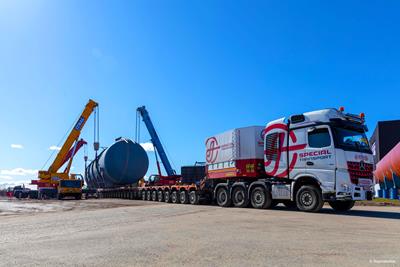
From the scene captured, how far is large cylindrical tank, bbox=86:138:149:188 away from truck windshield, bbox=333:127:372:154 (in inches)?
837

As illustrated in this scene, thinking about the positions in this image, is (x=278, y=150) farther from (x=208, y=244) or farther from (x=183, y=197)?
(x=183, y=197)

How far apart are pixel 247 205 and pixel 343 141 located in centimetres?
574

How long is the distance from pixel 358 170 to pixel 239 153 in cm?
587

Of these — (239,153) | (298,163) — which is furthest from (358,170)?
(239,153)

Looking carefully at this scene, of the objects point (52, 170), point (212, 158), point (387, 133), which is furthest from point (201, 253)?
point (387, 133)

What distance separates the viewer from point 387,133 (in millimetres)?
61375

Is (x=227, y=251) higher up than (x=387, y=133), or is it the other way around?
(x=387, y=133)

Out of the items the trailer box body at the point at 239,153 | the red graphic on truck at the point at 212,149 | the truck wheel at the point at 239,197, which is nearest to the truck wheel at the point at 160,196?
the red graphic on truck at the point at 212,149

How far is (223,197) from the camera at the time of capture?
19062 millimetres

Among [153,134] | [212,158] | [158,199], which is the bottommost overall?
[158,199]

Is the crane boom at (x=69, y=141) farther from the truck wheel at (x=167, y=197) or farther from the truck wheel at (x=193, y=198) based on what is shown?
the truck wheel at (x=193, y=198)

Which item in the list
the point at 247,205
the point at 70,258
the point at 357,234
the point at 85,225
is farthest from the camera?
the point at 247,205

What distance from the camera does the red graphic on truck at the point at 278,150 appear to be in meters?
14.8

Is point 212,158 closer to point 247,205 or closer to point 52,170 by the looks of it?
point 247,205
